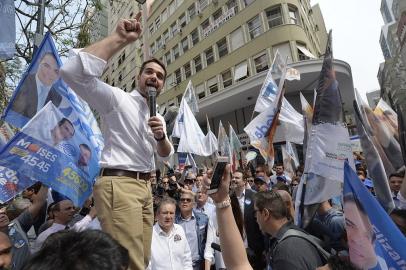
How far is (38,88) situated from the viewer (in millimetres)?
3906

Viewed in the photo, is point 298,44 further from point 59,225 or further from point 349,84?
point 59,225

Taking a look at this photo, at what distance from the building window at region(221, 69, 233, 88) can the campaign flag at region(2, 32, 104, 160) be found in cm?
1895

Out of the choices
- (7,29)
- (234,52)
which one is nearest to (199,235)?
(7,29)

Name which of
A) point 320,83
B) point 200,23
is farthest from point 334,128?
point 200,23

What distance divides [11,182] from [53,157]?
0.48 meters

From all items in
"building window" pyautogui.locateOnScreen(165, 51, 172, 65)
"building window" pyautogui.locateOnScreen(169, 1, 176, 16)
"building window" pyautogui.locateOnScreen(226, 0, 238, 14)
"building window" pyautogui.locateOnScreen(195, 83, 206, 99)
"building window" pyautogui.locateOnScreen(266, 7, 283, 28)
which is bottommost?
"building window" pyautogui.locateOnScreen(195, 83, 206, 99)

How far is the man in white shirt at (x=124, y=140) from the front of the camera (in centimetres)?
198

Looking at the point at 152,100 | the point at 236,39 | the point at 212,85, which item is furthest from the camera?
the point at 212,85

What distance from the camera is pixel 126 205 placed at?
204 centimetres

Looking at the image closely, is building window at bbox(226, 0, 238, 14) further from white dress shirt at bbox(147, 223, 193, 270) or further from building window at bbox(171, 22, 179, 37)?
white dress shirt at bbox(147, 223, 193, 270)

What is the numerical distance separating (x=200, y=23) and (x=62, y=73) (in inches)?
983

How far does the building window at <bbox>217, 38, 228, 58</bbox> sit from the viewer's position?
23359 mm

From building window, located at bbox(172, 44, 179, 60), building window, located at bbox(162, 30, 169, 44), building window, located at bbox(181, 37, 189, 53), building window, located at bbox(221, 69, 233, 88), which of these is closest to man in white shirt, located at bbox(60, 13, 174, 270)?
building window, located at bbox(221, 69, 233, 88)

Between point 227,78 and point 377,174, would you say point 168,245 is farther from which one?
point 227,78
